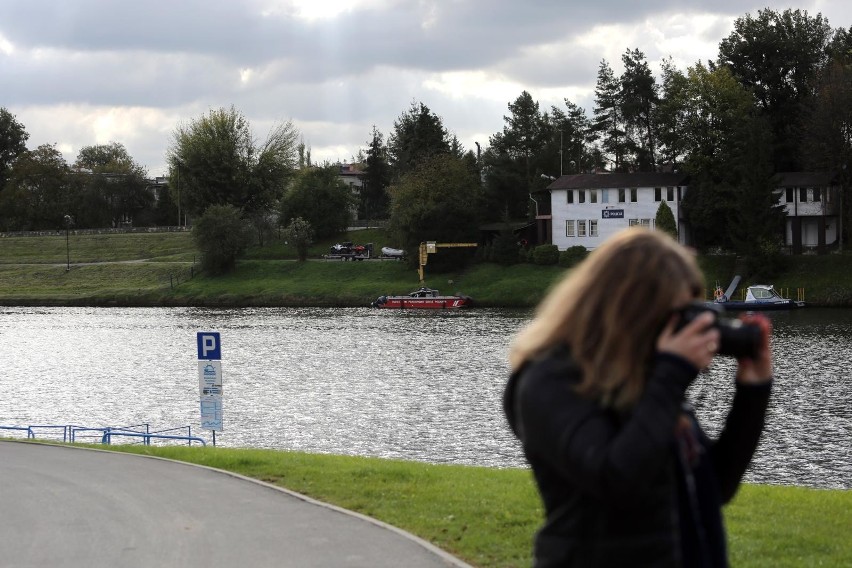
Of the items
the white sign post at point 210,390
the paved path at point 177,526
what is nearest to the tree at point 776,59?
the white sign post at point 210,390

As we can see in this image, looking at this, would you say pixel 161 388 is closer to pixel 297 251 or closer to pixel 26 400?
pixel 26 400

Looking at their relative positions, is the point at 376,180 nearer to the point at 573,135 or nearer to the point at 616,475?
the point at 573,135

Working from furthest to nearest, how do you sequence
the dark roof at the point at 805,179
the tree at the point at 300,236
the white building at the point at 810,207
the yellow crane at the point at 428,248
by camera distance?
the tree at the point at 300,236 < the yellow crane at the point at 428,248 < the white building at the point at 810,207 < the dark roof at the point at 805,179

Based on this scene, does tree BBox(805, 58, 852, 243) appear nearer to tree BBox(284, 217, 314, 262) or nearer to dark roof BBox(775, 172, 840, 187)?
dark roof BBox(775, 172, 840, 187)

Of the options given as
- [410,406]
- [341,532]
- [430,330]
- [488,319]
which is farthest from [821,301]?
[341,532]

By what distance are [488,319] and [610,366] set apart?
231ft

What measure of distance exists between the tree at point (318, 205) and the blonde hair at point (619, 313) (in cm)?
11445

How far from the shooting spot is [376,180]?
15150 centimetres

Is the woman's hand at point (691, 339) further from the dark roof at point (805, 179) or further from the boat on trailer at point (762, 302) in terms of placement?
the dark roof at point (805, 179)

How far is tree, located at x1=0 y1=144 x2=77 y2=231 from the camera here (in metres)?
154

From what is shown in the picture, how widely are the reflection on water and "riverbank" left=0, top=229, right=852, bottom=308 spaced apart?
32.6ft

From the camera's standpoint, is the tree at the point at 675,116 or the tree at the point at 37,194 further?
the tree at the point at 37,194

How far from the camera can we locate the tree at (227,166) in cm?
12094

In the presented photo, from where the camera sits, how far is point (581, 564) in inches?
140
